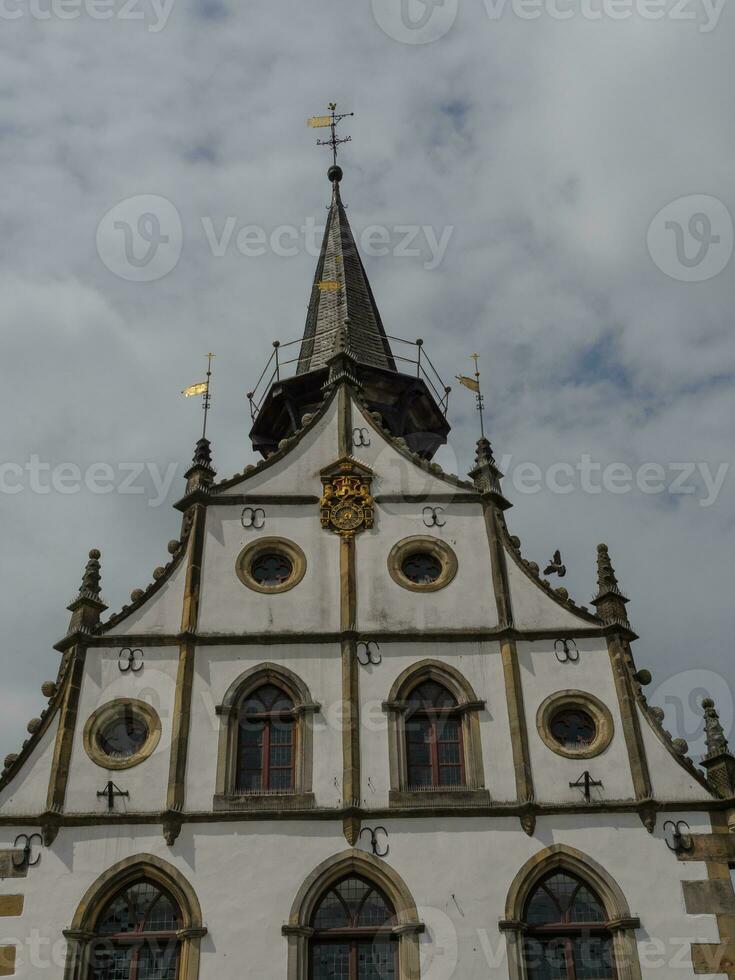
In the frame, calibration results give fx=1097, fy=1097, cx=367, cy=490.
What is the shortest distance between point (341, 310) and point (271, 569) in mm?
10369

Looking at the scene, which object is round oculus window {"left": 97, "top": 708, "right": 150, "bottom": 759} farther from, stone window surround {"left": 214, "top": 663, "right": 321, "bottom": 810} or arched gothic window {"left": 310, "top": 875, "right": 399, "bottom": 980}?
arched gothic window {"left": 310, "top": 875, "right": 399, "bottom": 980}

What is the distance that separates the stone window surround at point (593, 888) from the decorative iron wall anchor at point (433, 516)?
637cm

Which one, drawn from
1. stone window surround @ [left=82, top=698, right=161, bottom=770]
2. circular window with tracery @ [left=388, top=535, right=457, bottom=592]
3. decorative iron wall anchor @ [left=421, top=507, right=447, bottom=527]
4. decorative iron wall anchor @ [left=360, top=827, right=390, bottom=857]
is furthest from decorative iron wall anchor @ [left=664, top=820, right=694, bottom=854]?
stone window surround @ [left=82, top=698, right=161, bottom=770]

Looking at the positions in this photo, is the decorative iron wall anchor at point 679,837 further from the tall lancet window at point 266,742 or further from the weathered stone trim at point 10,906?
the weathered stone trim at point 10,906

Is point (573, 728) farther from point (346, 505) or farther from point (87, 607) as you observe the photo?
point (87, 607)

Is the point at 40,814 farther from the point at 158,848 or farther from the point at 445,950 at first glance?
the point at 445,950

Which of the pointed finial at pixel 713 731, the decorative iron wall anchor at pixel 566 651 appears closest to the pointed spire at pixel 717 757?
the pointed finial at pixel 713 731

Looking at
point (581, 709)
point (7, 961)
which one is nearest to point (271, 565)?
point (581, 709)

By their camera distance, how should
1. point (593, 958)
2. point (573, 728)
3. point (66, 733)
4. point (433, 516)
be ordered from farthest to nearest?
1. point (433, 516)
2. point (573, 728)
3. point (66, 733)
4. point (593, 958)

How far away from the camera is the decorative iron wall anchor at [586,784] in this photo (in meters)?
17.7

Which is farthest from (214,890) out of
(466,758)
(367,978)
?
(466,758)

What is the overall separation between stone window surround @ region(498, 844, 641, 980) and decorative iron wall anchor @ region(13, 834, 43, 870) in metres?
7.16

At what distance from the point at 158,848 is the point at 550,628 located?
7.59m

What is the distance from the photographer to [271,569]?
66.5ft
